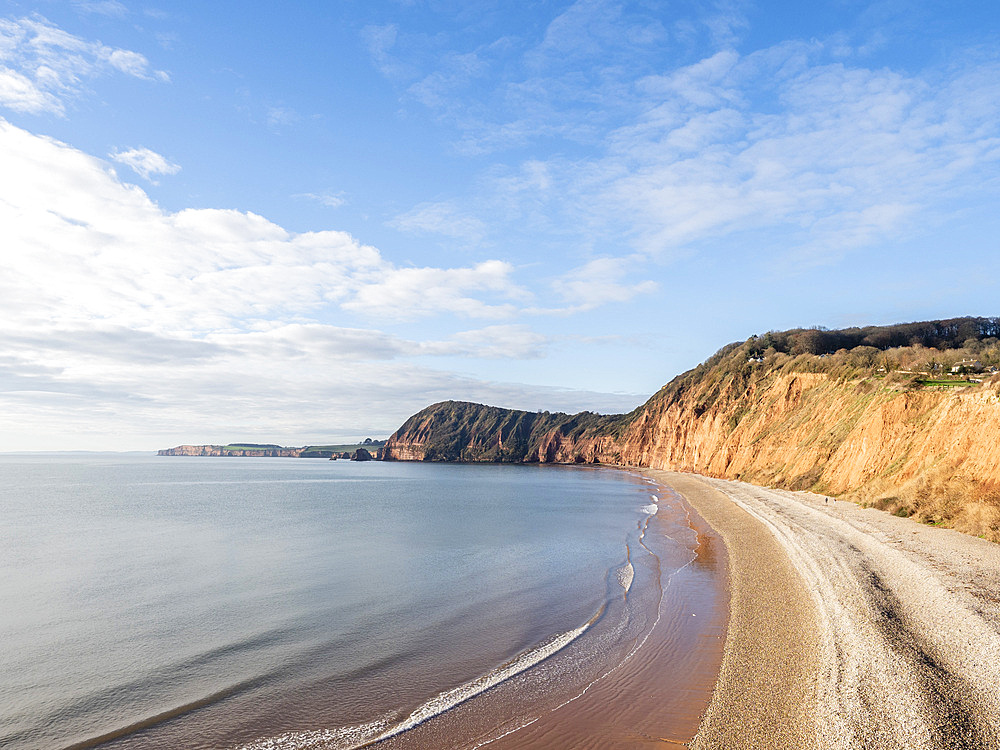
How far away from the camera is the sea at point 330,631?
33.6 feet

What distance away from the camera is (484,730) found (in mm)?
9539

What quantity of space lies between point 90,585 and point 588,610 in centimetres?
1886

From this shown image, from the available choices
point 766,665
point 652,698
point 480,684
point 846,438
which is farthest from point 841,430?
point 480,684

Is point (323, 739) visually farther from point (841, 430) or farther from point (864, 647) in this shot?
point (841, 430)

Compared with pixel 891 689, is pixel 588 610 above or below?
below

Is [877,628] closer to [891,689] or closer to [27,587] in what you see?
[891,689]

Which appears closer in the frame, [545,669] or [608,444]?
[545,669]

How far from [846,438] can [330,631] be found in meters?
37.6

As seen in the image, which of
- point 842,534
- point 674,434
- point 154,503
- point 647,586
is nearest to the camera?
point 647,586

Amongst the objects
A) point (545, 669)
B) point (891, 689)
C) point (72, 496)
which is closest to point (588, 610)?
point (545, 669)

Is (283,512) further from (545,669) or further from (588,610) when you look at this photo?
(545,669)

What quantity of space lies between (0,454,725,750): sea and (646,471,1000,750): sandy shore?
97cm

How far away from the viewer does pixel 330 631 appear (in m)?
15.4

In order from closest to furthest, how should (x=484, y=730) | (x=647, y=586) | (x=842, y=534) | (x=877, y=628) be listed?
(x=484, y=730) → (x=877, y=628) → (x=647, y=586) → (x=842, y=534)
